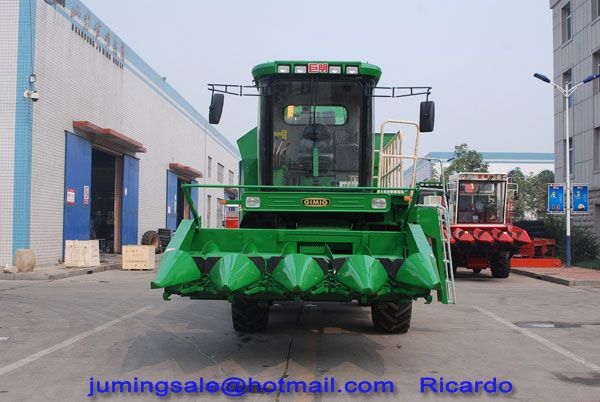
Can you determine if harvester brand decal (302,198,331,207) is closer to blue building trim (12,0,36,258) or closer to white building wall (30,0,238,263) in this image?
blue building trim (12,0,36,258)

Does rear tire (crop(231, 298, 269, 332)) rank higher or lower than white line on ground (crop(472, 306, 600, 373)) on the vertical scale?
higher

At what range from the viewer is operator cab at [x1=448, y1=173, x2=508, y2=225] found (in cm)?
2047

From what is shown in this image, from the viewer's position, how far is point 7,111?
19.2 meters

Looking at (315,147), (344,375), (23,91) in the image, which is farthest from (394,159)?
(23,91)

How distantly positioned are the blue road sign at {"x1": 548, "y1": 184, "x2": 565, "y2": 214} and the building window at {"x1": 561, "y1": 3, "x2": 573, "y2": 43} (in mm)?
11446

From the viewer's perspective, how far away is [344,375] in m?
6.38

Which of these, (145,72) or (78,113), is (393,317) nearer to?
(78,113)

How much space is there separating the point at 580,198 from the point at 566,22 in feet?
40.8

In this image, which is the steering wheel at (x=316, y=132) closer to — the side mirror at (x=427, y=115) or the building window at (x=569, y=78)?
the side mirror at (x=427, y=115)

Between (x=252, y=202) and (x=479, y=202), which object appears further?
(x=479, y=202)

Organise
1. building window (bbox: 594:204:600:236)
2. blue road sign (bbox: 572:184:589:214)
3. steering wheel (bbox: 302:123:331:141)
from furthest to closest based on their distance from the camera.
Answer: building window (bbox: 594:204:600:236), blue road sign (bbox: 572:184:589:214), steering wheel (bbox: 302:123:331:141)

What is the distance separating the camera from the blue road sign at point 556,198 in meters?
22.1

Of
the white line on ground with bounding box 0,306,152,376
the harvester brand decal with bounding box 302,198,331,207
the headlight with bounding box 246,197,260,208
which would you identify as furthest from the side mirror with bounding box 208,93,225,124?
the white line on ground with bounding box 0,306,152,376

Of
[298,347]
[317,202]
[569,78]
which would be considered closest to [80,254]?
[298,347]
